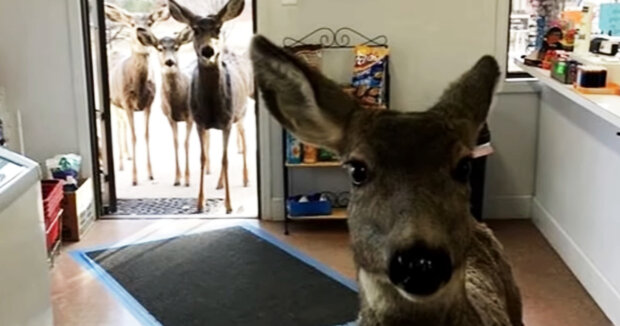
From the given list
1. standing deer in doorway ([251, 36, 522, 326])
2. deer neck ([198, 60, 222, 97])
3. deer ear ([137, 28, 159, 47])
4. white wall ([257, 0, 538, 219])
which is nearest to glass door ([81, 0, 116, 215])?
deer ear ([137, 28, 159, 47])

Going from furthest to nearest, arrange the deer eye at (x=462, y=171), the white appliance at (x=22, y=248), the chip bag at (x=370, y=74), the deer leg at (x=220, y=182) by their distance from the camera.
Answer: the deer leg at (x=220, y=182) < the chip bag at (x=370, y=74) < the white appliance at (x=22, y=248) < the deer eye at (x=462, y=171)

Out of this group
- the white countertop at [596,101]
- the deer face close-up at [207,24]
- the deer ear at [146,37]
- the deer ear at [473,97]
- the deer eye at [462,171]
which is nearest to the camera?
the deer eye at [462,171]

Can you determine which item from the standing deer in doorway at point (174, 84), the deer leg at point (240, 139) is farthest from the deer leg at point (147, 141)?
the deer leg at point (240, 139)

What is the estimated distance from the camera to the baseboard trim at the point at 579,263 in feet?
12.0

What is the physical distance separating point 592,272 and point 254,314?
5.06 ft

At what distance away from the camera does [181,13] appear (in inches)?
191

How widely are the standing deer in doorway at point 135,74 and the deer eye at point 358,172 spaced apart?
3.67 meters

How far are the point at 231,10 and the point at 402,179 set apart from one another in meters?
3.59

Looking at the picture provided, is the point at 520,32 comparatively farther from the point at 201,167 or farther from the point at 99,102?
the point at 99,102

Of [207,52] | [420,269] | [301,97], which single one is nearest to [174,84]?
[207,52]

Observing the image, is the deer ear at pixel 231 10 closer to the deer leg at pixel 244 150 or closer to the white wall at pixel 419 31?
the white wall at pixel 419 31

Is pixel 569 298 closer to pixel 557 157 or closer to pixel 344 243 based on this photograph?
pixel 557 157

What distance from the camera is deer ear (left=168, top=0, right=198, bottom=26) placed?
4848 millimetres

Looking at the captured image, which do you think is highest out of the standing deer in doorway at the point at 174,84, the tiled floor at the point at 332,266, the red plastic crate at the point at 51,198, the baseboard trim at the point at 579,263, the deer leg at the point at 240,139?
the standing deer in doorway at the point at 174,84
